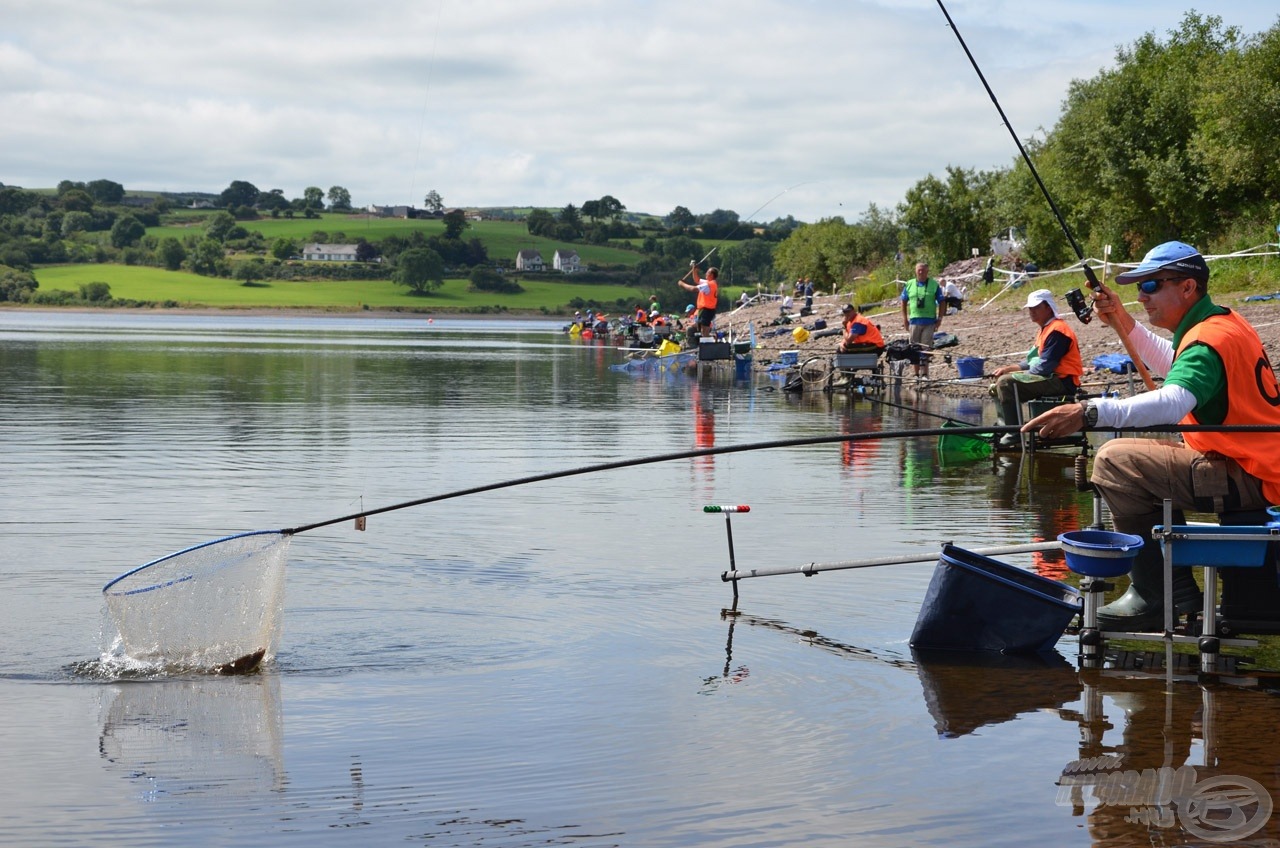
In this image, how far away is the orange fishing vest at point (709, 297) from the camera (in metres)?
35.4

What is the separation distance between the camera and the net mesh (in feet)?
25.0

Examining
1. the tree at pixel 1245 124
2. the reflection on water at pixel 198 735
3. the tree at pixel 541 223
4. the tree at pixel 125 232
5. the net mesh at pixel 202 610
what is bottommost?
the reflection on water at pixel 198 735

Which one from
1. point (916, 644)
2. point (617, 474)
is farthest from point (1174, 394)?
point (617, 474)

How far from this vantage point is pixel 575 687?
725 centimetres

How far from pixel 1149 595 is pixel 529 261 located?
141385mm

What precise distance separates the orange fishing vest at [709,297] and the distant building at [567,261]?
107 metres

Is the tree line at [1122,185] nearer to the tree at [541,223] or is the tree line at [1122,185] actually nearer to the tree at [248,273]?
the tree at [541,223]

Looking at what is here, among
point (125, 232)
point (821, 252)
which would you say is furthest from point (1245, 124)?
point (125, 232)

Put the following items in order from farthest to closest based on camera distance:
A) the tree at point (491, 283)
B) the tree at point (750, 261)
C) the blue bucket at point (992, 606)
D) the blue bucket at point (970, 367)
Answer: the tree at point (491, 283) → the tree at point (750, 261) → the blue bucket at point (970, 367) → the blue bucket at point (992, 606)

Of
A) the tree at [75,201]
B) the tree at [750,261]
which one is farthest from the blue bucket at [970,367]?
the tree at [75,201]

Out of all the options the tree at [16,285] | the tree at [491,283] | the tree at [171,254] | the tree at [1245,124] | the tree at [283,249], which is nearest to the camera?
the tree at [1245,124]

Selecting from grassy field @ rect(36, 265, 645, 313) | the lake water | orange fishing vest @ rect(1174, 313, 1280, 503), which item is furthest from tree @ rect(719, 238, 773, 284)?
orange fishing vest @ rect(1174, 313, 1280, 503)

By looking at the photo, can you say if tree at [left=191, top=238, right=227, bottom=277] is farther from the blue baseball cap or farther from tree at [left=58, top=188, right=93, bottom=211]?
the blue baseball cap

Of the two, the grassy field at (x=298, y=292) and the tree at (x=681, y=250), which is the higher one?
the tree at (x=681, y=250)
